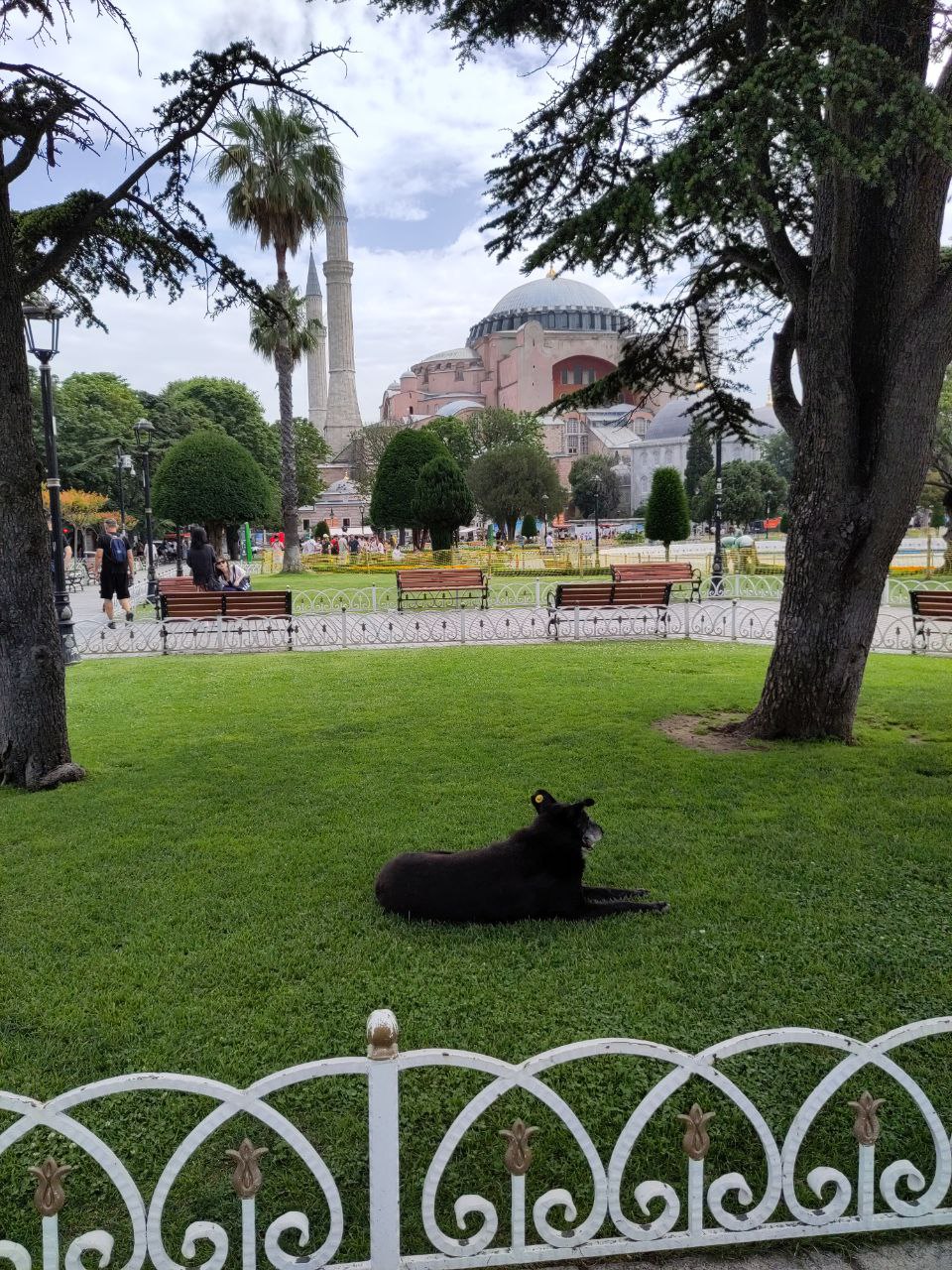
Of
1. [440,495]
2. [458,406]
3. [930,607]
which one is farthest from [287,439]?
[458,406]

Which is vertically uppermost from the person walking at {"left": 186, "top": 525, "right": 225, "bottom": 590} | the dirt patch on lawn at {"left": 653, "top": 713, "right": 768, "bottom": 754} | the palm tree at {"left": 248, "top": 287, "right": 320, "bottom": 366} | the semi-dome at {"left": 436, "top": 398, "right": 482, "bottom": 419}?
the semi-dome at {"left": 436, "top": 398, "right": 482, "bottom": 419}

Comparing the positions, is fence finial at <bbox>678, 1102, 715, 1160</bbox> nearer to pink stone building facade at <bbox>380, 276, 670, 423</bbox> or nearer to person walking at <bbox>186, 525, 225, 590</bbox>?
person walking at <bbox>186, 525, 225, 590</bbox>

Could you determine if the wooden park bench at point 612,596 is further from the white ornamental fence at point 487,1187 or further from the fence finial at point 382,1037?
the fence finial at point 382,1037

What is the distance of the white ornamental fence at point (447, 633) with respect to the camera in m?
12.7

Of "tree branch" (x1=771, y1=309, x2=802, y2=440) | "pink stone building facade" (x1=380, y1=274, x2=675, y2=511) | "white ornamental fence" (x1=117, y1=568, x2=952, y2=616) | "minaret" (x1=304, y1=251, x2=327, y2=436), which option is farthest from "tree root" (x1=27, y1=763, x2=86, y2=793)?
Result: "minaret" (x1=304, y1=251, x2=327, y2=436)

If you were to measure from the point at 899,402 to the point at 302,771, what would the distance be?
4.80 meters

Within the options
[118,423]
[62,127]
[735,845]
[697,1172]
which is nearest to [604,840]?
[735,845]

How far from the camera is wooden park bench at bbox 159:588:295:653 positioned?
41.8 ft

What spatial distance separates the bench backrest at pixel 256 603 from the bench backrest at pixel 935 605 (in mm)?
8490

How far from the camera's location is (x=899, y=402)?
20.0 feet

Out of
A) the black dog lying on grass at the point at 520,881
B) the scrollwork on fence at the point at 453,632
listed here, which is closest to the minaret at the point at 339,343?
the scrollwork on fence at the point at 453,632

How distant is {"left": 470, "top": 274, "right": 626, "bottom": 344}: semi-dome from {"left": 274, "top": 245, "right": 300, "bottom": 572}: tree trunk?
77.2 m

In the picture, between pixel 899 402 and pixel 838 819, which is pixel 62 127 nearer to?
pixel 899 402

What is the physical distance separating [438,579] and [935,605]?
8.60 meters
